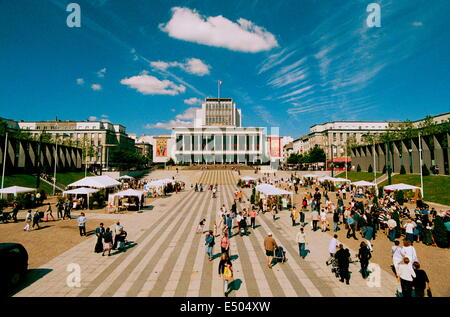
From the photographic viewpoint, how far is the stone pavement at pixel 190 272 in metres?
7.98

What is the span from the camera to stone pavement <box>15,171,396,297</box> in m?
7.98

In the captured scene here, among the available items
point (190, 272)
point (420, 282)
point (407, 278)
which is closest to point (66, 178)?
point (190, 272)

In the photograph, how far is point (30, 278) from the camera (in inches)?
356

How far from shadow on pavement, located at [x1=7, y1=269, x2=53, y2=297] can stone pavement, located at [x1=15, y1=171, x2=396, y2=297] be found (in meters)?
0.20

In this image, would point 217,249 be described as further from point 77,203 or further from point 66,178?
point 66,178

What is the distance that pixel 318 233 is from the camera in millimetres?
15250

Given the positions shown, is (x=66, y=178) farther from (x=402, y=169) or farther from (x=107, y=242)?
(x=402, y=169)

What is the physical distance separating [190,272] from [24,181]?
38899 mm

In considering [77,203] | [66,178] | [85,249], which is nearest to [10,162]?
[66,178]

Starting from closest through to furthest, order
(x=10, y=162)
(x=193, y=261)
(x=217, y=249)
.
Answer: (x=193, y=261) < (x=217, y=249) < (x=10, y=162)
